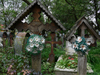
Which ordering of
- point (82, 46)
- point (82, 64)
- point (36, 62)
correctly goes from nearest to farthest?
1. point (82, 46)
2. point (82, 64)
3. point (36, 62)

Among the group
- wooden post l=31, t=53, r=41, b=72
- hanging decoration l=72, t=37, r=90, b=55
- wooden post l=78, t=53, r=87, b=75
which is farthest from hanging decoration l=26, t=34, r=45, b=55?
wooden post l=78, t=53, r=87, b=75

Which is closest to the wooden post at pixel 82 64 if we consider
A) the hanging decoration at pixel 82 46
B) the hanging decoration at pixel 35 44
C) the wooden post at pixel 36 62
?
the hanging decoration at pixel 82 46

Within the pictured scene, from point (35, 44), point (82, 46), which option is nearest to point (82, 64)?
point (82, 46)

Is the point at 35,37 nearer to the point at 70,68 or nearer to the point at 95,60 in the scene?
the point at 70,68

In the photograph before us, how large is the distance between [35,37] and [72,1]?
18.4 feet

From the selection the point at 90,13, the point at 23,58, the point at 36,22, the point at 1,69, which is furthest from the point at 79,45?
the point at 90,13

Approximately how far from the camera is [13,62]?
4484mm

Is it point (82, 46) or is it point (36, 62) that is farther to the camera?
point (36, 62)

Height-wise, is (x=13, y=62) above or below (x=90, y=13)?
below

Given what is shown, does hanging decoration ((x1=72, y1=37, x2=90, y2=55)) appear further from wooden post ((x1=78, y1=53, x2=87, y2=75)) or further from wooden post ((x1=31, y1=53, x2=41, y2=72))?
wooden post ((x1=31, y1=53, x2=41, y2=72))

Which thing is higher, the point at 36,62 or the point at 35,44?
the point at 35,44

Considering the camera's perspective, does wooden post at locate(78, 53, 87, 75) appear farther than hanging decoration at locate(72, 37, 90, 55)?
Yes

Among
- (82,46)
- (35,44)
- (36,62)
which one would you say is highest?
(35,44)

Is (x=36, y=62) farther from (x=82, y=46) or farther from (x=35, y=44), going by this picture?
(x=82, y=46)
